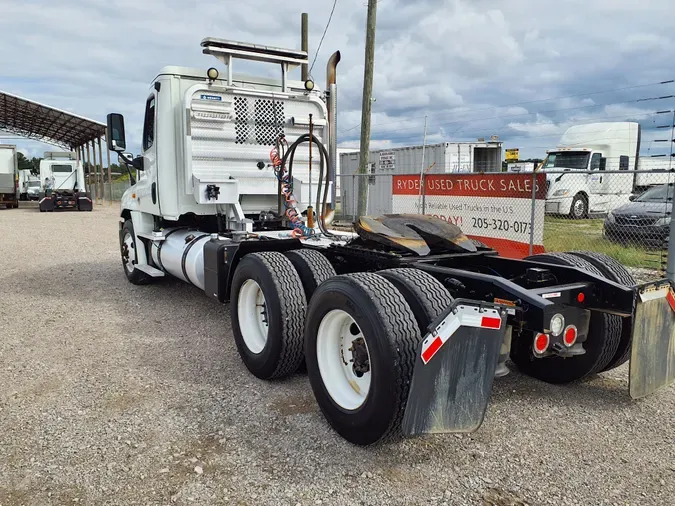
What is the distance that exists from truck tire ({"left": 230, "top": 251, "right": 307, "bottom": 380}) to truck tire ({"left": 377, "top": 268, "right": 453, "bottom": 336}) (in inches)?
42.5

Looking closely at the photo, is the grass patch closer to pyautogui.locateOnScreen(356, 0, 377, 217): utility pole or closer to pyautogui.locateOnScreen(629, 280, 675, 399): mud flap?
pyautogui.locateOnScreen(356, 0, 377, 217): utility pole

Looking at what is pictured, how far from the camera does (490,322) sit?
9.30ft

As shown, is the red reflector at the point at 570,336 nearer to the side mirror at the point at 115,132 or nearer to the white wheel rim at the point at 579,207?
the side mirror at the point at 115,132

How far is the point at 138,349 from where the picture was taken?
5285mm

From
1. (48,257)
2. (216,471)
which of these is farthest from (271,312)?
(48,257)

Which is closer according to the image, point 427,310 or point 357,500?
point 357,500

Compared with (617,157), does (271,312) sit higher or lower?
lower

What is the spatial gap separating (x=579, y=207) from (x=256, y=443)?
Result: 1608 cm

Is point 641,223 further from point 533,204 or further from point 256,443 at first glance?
point 256,443

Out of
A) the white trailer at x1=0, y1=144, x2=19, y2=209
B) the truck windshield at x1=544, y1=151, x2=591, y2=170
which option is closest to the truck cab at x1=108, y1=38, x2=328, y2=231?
the truck windshield at x1=544, y1=151, x2=591, y2=170

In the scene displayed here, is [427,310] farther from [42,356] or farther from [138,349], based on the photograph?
[42,356]

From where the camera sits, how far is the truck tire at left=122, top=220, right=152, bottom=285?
823 cm

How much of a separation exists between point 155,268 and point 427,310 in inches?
219

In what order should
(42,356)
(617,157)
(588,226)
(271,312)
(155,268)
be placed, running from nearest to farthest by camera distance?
1. (271,312)
2. (42,356)
3. (155,268)
4. (588,226)
5. (617,157)
